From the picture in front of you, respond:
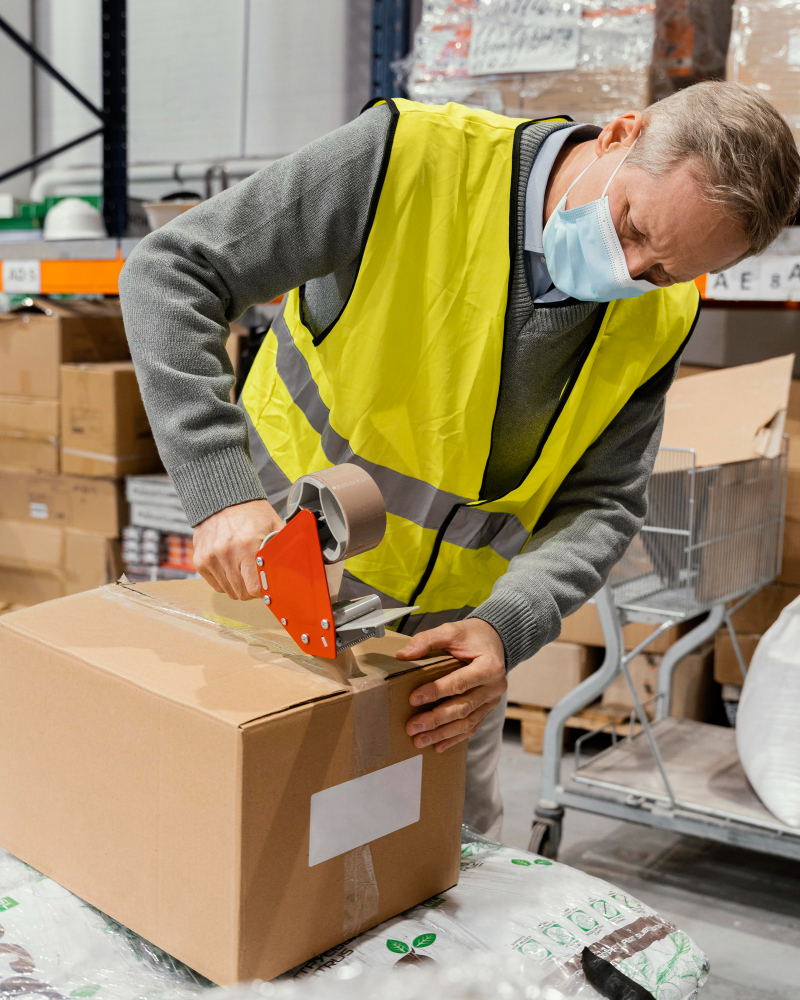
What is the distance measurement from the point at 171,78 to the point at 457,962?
428 centimetres

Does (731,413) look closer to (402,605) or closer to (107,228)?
(402,605)

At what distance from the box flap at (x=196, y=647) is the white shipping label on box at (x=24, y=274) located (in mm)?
2322

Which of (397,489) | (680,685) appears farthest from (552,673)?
(397,489)

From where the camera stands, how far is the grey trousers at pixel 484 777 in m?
1.54

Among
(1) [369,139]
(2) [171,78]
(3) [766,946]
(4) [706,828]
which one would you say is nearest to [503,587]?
(1) [369,139]

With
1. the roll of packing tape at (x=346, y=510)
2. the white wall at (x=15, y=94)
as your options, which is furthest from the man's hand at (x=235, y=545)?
the white wall at (x=15, y=94)

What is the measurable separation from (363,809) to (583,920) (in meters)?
0.30

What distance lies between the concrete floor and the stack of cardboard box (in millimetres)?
1542

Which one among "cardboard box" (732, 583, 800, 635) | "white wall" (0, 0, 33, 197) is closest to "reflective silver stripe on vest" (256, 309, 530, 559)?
"cardboard box" (732, 583, 800, 635)

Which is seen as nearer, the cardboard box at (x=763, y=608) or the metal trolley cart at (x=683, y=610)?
the metal trolley cart at (x=683, y=610)

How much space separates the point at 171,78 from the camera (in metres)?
4.42

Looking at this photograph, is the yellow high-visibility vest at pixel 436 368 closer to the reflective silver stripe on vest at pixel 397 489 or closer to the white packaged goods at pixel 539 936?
the reflective silver stripe on vest at pixel 397 489

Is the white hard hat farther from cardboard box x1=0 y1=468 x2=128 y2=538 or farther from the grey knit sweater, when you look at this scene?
the grey knit sweater

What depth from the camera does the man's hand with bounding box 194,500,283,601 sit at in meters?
1.00
